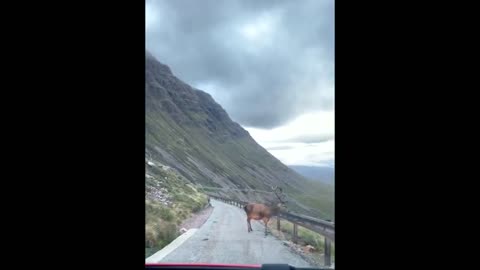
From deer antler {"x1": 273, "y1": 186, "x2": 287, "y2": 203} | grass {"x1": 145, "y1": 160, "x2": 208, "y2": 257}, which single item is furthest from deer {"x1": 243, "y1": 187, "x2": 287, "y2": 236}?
grass {"x1": 145, "y1": 160, "x2": 208, "y2": 257}

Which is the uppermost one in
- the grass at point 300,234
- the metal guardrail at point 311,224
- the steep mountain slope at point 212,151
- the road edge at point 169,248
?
the steep mountain slope at point 212,151

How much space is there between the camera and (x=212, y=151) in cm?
210

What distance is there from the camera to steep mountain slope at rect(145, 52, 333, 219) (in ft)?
6.37

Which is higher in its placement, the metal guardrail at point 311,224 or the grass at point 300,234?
the metal guardrail at point 311,224

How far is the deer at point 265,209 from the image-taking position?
195cm

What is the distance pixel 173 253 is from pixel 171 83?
944 millimetres

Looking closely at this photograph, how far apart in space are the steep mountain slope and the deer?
36 mm

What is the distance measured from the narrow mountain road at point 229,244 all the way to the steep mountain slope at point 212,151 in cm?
13

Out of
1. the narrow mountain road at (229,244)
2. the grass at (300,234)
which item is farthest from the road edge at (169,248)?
the grass at (300,234)

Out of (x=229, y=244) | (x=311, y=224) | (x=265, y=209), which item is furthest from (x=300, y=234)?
(x=229, y=244)

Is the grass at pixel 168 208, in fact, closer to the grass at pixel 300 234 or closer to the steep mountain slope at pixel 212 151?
the steep mountain slope at pixel 212 151
